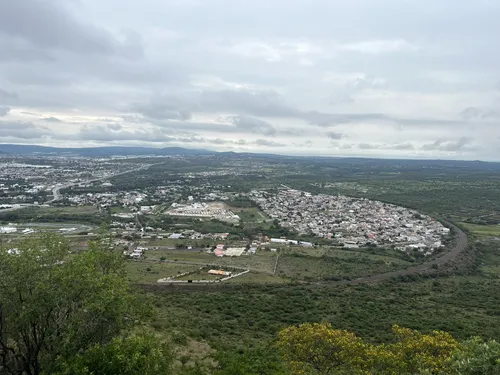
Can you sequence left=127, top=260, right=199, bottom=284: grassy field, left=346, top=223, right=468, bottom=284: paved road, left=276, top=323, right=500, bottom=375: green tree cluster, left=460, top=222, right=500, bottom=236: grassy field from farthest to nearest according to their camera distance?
left=460, top=222, right=500, bottom=236: grassy field < left=346, top=223, right=468, bottom=284: paved road < left=127, top=260, right=199, bottom=284: grassy field < left=276, top=323, right=500, bottom=375: green tree cluster

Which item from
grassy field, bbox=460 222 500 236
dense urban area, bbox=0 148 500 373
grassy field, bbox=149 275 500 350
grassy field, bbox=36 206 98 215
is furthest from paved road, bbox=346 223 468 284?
grassy field, bbox=36 206 98 215

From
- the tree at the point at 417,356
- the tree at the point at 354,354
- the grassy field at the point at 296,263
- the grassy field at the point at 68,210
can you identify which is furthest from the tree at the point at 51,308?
the grassy field at the point at 68,210

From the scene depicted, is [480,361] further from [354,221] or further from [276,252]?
[354,221]

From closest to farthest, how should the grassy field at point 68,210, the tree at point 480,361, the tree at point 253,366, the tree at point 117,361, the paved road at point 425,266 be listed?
the tree at point 117,361, the tree at point 480,361, the tree at point 253,366, the paved road at point 425,266, the grassy field at point 68,210

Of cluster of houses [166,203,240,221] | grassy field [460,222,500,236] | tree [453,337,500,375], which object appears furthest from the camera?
cluster of houses [166,203,240,221]

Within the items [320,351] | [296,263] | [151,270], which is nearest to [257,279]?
[296,263]

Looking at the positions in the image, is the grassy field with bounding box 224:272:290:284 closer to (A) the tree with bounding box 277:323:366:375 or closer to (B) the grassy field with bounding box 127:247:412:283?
(B) the grassy field with bounding box 127:247:412:283

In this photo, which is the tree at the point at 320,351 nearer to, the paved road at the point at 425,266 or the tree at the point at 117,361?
the tree at the point at 117,361
